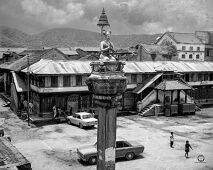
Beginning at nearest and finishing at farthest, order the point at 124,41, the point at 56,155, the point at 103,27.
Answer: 1. the point at 103,27
2. the point at 56,155
3. the point at 124,41

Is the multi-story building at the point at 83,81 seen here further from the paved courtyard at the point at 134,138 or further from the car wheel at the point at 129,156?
the car wheel at the point at 129,156

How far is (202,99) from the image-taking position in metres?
50.5

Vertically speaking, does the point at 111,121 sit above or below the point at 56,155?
above

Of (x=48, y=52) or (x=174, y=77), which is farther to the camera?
(x=48, y=52)

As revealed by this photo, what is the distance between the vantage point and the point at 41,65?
39031 mm

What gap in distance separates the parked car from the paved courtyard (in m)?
0.48

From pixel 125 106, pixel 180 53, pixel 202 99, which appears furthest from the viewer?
pixel 180 53

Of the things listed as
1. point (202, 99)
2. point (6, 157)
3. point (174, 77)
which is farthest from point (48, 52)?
point (6, 157)

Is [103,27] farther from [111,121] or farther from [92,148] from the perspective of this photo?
[92,148]

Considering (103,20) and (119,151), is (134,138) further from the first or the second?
(103,20)

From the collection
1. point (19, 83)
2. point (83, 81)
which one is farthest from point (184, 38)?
point (19, 83)

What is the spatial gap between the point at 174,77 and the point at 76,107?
51.2ft

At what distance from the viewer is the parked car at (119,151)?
2180 cm

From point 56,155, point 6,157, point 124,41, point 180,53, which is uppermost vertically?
point 124,41
